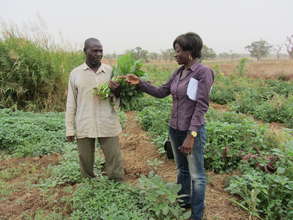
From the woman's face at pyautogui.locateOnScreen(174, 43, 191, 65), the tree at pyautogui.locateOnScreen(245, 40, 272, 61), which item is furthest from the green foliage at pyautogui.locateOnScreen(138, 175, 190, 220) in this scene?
the tree at pyautogui.locateOnScreen(245, 40, 272, 61)

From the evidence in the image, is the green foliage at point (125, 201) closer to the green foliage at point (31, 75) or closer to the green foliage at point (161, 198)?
the green foliage at point (161, 198)

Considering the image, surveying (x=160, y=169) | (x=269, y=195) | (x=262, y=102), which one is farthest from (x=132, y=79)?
(x=262, y=102)

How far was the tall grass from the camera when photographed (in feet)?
19.4

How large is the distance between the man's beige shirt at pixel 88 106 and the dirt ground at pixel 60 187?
81cm

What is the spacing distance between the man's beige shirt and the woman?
2.31ft

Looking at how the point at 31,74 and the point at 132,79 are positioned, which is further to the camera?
the point at 31,74

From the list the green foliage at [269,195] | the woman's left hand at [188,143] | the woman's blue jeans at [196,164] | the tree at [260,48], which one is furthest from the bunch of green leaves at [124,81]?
the tree at [260,48]

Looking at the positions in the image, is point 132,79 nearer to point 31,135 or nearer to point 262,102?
point 31,135

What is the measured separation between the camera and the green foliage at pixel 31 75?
5.90 metres

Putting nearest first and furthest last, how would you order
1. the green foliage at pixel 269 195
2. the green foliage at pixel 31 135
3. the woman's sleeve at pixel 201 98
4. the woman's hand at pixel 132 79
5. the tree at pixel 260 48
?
the woman's sleeve at pixel 201 98
the green foliage at pixel 269 195
the woman's hand at pixel 132 79
the green foliage at pixel 31 135
the tree at pixel 260 48

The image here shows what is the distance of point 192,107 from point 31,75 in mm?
5075

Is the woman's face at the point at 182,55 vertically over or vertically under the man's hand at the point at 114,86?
over

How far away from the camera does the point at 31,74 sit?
19.6 feet

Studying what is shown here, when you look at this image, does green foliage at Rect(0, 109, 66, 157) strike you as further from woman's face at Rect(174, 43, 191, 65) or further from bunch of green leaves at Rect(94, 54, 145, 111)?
woman's face at Rect(174, 43, 191, 65)
